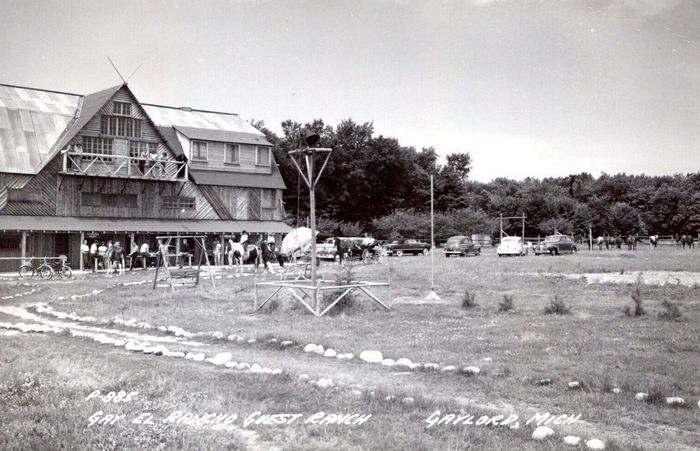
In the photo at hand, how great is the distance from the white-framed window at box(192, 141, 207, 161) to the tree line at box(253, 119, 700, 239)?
10555 millimetres

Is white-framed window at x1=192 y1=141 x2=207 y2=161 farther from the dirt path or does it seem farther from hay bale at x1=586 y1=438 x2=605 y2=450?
hay bale at x1=586 y1=438 x2=605 y2=450

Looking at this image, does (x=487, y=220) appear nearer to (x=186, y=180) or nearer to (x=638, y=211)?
(x=638, y=211)

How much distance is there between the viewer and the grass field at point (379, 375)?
6797mm

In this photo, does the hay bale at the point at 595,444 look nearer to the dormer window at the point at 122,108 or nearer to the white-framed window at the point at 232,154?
the dormer window at the point at 122,108

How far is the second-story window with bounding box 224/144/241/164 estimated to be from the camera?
2173 inches

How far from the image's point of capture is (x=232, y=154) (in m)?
55.5

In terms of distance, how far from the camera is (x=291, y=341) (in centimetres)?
1288

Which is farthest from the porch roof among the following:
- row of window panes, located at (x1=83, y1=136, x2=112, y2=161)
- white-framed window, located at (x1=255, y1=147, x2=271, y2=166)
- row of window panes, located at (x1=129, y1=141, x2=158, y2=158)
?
white-framed window, located at (x1=255, y1=147, x2=271, y2=166)

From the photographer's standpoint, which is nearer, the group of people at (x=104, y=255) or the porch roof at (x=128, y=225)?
the group of people at (x=104, y=255)

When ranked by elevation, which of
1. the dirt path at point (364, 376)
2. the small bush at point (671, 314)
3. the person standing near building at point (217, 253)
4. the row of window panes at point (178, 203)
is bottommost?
the dirt path at point (364, 376)

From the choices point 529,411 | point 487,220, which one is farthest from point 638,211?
point 529,411

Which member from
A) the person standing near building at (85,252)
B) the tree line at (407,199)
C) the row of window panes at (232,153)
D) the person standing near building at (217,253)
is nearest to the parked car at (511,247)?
the tree line at (407,199)

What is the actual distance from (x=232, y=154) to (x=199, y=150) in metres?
2.97

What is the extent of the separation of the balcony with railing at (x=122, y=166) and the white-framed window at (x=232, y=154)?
5365 mm
